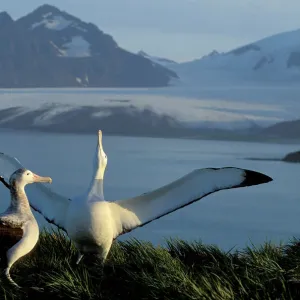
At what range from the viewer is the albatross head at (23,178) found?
7078 mm

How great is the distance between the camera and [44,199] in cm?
781

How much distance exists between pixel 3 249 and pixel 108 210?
887 mm

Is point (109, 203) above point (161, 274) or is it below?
above

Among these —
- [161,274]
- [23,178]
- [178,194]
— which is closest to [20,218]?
[23,178]

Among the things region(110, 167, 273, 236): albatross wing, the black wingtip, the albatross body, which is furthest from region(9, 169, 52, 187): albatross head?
the black wingtip

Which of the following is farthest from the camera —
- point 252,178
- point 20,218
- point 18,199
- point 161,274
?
point 252,178

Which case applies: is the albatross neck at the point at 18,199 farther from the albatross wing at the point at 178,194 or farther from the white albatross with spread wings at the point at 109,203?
the albatross wing at the point at 178,194

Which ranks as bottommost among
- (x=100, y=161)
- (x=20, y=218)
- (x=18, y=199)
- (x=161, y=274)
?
(x=161, y=274)

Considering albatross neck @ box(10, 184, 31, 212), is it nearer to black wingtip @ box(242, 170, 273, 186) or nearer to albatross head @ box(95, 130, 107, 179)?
albatross head @ box(95, 130, 107, 179)

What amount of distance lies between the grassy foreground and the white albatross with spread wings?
0.82 feet

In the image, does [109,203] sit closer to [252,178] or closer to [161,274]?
[161,274]

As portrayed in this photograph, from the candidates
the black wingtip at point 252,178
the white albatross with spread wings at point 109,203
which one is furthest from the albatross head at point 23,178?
the black wingtip at point 252,178

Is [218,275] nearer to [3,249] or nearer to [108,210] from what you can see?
[108,210]

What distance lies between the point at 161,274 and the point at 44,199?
1597mm
